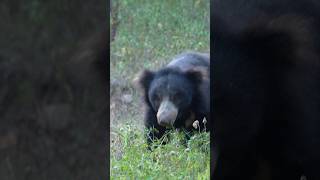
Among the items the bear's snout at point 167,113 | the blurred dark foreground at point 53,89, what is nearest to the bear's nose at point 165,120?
the bear's snout at point 167,113

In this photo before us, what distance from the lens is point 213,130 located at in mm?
1967

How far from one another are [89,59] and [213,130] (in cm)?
49

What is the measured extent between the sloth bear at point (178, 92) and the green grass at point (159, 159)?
100 centimetres

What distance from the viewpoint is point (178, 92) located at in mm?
5332

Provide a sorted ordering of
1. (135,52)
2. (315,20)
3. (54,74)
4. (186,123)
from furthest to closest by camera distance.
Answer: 1. (135,52)
2. (186,123)
3. (315,20)
4. (54,74)

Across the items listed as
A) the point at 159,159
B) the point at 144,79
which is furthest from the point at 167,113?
the point at 159,159

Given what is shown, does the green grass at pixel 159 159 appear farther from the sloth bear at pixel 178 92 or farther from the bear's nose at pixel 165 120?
the sloth bear at pixel 178 92

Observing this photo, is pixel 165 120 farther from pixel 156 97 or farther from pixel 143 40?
pixel 143 40

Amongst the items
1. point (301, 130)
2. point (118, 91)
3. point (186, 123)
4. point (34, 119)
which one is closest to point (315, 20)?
point (301, 130)

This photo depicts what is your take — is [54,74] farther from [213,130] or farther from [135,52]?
[135,52]

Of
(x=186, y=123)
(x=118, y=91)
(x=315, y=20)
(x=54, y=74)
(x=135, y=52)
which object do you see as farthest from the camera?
(x=135, y=52)

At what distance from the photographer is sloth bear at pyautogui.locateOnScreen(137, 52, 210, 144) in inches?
209

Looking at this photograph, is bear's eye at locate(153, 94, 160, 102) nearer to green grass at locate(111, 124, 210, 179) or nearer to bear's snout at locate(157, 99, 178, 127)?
bear's snout at locate(157, 99, 178, 127)

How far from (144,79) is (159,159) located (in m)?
1.97
